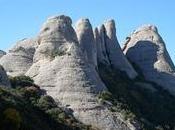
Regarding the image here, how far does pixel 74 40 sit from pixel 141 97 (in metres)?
12.3

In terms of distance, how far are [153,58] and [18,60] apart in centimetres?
2596

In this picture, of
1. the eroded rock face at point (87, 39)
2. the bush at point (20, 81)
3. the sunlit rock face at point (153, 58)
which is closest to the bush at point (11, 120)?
the bush at point (20, 81)

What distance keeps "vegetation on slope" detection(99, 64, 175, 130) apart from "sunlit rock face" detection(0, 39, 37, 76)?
9385 millimetres

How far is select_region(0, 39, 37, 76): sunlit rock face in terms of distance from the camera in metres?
83.7

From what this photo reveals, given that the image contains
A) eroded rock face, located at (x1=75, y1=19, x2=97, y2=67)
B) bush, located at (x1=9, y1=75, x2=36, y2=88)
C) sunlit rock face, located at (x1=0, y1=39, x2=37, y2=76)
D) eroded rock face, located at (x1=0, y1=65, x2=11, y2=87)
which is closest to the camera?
eroded rock face, located at (x1=0, y1=65, x2=11, y2=87)

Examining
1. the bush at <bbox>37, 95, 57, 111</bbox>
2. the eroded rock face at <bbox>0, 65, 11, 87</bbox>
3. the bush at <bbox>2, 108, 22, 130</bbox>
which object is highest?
the eroded rock face at <bbox>0, 65, 11, 87</bbox>

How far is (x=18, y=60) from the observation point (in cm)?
8481

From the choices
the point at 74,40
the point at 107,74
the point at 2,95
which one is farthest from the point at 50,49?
the point at 2,95

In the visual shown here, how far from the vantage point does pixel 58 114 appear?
223 ft

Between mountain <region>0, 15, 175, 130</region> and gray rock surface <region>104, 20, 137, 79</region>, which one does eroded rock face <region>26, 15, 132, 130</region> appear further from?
gray rock surface <region>104, 20, 137, 79</region>

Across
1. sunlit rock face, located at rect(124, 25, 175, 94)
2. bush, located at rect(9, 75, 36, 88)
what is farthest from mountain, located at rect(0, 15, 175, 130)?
bush, located at rect(9, 75, 36, 88)

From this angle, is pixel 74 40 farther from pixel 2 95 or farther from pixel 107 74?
pixel 2 95

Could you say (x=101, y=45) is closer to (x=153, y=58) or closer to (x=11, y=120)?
(x=153, y=58)

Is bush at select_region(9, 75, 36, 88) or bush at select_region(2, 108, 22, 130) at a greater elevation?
bush at select_region(9, 75, 36, 88)
